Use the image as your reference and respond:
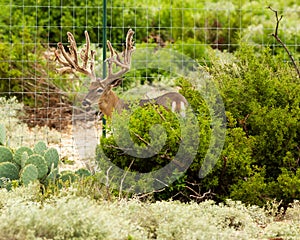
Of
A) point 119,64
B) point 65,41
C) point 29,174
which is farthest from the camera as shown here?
point 65,41

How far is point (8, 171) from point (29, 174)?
318 millimetres

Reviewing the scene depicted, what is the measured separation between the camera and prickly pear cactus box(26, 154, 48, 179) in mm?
5012

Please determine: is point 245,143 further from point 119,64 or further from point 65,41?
point 65,41

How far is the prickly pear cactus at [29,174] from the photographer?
191 inches

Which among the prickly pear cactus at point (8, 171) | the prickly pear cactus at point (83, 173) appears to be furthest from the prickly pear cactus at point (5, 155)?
the prickly pear cactus at point (83, 173)

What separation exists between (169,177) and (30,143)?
2.83 meters

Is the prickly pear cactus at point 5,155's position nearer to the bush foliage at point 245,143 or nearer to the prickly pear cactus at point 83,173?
the prickly pear cactus at point 83,173

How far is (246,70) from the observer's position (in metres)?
5.95

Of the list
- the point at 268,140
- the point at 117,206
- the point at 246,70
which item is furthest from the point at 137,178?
the point at 246,70

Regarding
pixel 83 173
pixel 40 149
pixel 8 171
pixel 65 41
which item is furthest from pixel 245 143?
pixel 65 41

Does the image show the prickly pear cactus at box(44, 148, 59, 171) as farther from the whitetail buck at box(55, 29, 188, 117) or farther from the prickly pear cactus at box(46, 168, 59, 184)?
the whitetail buck at box(55, 29, 188, 117)

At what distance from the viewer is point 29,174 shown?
486 cm

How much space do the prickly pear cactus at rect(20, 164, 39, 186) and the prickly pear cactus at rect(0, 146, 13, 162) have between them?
42 centimetres

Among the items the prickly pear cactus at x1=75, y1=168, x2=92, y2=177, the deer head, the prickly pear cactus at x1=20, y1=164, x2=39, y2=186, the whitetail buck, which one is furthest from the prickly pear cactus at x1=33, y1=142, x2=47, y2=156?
the deer head
